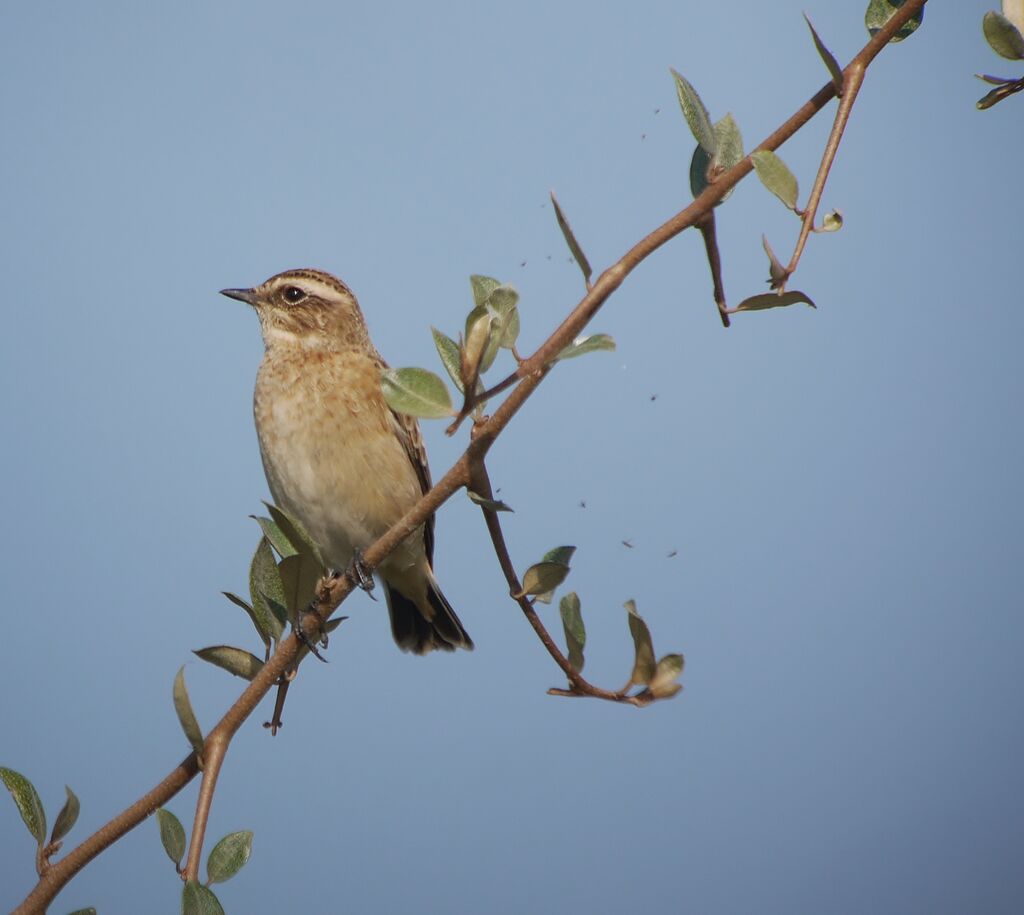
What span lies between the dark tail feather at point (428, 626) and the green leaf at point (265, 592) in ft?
10.2

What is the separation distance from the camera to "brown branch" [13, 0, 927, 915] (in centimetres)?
192

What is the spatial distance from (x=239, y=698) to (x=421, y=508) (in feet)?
2.24

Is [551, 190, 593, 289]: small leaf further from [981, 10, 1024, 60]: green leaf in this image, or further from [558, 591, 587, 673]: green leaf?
[981, 10, 1024, 60]: green leaf

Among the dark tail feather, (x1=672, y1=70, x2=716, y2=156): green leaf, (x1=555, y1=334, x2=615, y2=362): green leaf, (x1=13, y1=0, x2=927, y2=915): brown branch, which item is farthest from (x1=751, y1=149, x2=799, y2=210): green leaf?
the dark tail feather

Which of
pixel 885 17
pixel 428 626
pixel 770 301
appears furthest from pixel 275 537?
pixel 428 626

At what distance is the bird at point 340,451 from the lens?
5246 millimetres

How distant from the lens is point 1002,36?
230 centimetres

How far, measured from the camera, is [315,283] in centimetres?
598

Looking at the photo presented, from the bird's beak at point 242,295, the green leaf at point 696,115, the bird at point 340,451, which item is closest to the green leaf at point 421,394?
the green leaf at point 696,115

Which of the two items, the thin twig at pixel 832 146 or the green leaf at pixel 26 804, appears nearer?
the thin twig at pixel 832 146

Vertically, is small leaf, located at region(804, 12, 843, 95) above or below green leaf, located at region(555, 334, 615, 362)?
above

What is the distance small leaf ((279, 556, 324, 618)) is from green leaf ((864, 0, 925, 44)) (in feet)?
5.20

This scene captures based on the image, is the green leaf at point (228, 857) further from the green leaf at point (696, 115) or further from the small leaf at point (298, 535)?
the green leaf at point (696, 115)

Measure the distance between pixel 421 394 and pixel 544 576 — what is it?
467mm
